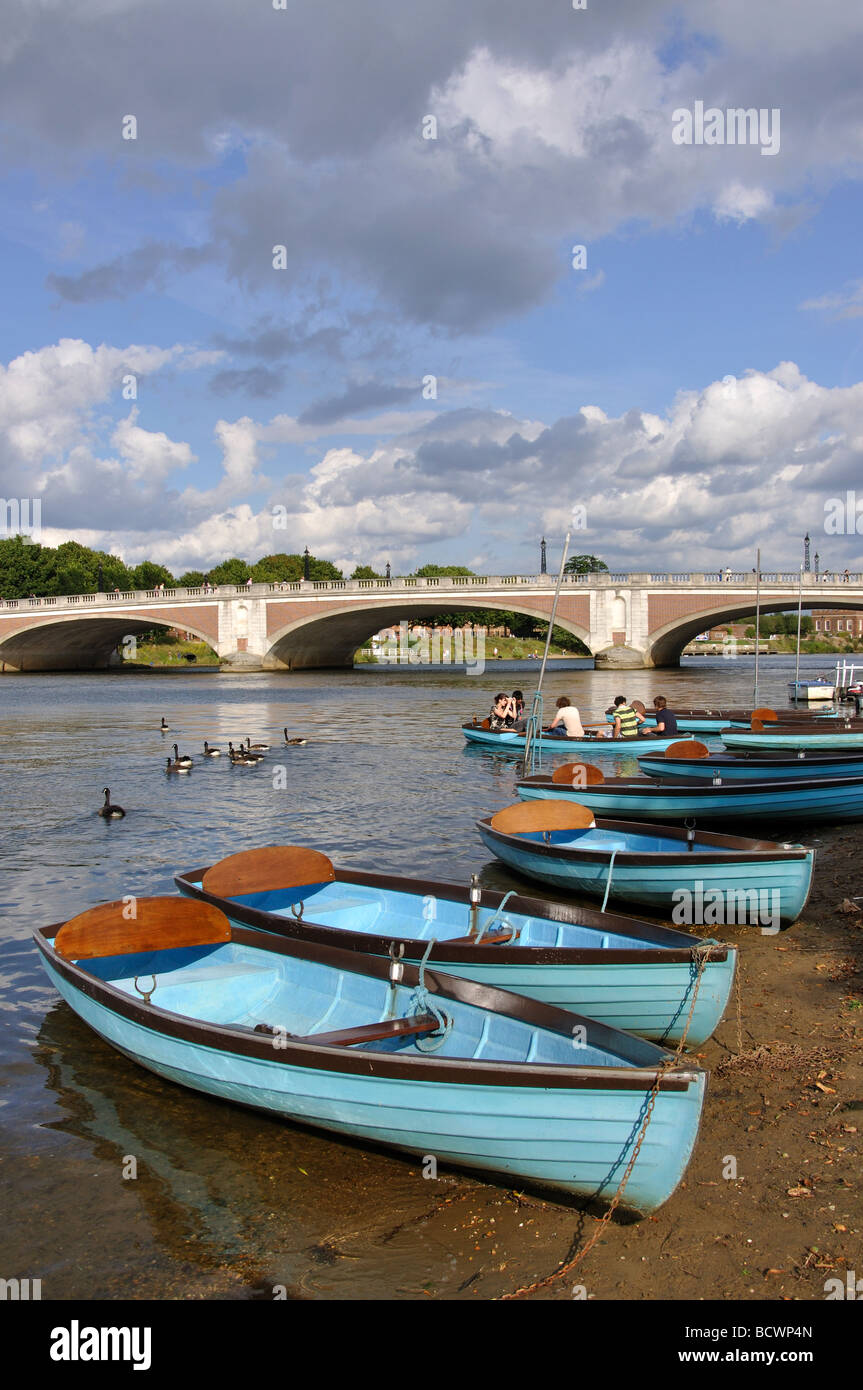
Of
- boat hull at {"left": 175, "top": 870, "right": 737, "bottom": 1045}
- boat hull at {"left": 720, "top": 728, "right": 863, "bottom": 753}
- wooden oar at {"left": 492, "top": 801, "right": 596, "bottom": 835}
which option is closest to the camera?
boat hull at {"left": 175, "top": 870, "right": 737, "bottom": 1045}

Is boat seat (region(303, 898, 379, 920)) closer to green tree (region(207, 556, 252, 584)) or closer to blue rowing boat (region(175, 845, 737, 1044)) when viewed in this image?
blue rowing boat (region(175, 845, 737, 1044))

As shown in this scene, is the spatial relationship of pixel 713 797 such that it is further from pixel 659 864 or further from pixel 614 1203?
pixel 614 1203

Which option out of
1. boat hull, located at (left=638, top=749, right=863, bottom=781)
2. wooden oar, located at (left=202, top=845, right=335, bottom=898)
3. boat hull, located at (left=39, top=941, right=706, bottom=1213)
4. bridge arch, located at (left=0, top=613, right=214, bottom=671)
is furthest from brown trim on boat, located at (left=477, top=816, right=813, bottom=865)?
bridge arch, located at (left=0, top=613, right=214, bottom=671)

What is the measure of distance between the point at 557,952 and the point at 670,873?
2860mm

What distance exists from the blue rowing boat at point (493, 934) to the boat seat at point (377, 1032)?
0.61 metres

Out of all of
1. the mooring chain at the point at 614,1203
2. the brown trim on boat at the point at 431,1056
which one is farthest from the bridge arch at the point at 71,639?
the mooring chain at the point at 614,1203

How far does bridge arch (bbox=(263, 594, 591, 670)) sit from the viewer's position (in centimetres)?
6059

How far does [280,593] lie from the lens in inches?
2603

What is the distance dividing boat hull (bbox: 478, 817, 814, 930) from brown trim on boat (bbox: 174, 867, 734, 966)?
1643 mm

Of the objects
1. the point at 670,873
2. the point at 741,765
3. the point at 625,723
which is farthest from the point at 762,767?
the point at 670,873

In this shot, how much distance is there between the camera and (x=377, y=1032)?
5336 millimetres
